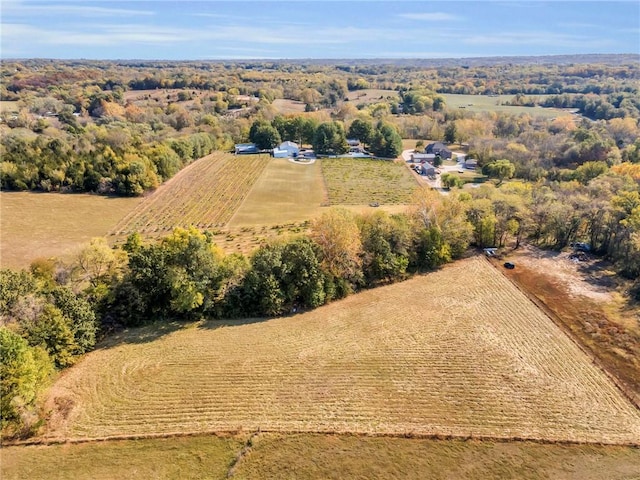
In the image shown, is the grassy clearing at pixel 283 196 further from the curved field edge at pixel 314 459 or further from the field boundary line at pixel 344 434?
the curved field edge at pixel 314 459

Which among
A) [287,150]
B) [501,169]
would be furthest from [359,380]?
[287,150]

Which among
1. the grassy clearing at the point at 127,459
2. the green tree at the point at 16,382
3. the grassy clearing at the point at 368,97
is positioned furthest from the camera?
Answer: the grassy clearing at the point at 368,97

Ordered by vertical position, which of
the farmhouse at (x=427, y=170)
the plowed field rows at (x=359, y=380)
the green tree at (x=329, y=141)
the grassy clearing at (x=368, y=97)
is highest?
the grassy clearing at (x=368, y=97)

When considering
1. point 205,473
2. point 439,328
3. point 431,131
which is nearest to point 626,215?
point 439,328

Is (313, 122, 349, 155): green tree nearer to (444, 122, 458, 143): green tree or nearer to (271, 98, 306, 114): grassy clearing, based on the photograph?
(444, 122, 458, 143): green tree

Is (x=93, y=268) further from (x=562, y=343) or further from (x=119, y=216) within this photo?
(x=562, y=343)

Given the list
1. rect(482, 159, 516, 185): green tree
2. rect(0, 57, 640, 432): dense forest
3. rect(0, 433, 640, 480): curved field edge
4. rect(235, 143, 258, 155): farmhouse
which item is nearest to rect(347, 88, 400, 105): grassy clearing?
rect(0, 57, 640, 432): dense forest

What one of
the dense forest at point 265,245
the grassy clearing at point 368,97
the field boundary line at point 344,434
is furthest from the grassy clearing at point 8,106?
the field boundary line at point 344,434
